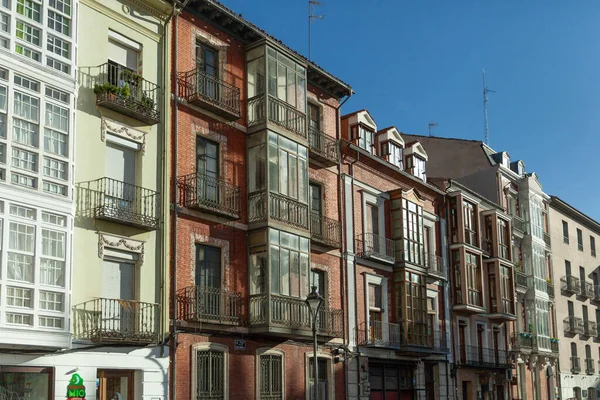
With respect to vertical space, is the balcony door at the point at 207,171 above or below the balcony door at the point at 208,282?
above

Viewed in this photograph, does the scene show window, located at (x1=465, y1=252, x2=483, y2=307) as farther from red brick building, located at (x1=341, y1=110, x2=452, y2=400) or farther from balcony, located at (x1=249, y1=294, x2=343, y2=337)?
balcony, located at (x1=249, y1=294, x2=343, y2=337)

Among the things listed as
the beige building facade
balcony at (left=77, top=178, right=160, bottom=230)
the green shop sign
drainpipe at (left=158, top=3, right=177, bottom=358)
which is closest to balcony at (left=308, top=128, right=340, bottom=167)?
drainpipe at (left=158, top=3, right=177, bottom=358)

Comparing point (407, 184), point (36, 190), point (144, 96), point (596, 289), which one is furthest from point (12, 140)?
point (596, 289)

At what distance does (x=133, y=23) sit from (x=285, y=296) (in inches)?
344

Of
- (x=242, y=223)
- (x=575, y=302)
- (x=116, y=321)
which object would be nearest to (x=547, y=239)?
(x=575, y=302)

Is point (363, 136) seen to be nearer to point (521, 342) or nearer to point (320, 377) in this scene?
point (320, 377)

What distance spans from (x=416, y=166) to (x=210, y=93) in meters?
13.7

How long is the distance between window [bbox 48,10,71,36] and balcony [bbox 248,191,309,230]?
7.63 m

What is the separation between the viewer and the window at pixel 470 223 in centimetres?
3722

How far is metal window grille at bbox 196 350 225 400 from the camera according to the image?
21.8m

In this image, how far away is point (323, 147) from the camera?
92.3 feet

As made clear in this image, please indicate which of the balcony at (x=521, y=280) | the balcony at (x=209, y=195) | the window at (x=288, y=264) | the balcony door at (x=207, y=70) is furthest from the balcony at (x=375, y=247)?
the balcony at (x=521, y=280)

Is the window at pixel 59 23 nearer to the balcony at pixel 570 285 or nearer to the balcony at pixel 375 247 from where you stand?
the balcony at pixel 375 247

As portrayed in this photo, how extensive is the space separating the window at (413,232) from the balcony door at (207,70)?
10.6m
